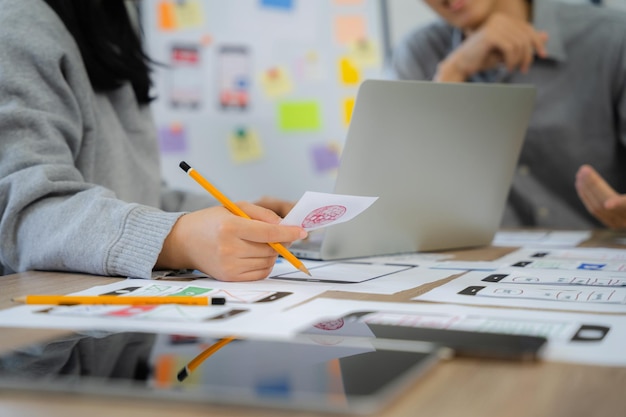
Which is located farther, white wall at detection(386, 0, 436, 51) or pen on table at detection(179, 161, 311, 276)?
white wall at detection(386, 0, 436, 51)

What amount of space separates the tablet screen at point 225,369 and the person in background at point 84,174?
11.4 inches

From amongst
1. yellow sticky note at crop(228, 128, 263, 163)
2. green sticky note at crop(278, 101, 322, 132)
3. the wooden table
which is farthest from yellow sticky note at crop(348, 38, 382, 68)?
the wooden table

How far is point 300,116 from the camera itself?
280 cm

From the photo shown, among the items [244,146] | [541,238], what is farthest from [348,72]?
[541,238]

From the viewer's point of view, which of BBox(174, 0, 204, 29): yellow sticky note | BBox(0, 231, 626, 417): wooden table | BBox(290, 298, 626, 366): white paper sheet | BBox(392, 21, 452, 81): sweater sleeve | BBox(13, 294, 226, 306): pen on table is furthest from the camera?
BBox(174, 0, 204, 29): yellow sticky note

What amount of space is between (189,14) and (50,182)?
2110mm

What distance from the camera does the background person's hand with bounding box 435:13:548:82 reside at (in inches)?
62.7

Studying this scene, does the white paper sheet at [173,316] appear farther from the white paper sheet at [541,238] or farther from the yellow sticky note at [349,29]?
the yellow sticky note at [349,29]

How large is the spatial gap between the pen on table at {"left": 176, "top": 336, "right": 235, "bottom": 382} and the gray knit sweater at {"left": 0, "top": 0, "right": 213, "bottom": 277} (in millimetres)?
A: 329

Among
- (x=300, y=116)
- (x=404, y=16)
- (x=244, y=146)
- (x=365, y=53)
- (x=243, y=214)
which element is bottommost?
(x=244, y=146)

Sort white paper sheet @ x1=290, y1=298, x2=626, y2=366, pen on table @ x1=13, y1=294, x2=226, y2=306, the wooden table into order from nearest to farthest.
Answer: the wooden table
white paper sheet @ x1=290, y1=298, x2=626, y2=366
pen on table @ x1=13, y1=294, x2=226, y2=306

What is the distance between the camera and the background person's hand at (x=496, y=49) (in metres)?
1.59

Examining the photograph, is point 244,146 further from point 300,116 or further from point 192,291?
point 192,291

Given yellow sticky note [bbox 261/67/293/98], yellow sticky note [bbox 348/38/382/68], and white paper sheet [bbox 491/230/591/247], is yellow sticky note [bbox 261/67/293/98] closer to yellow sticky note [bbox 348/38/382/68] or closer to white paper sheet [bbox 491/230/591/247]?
yellow sticky note [bbox 348/38/382/68]
